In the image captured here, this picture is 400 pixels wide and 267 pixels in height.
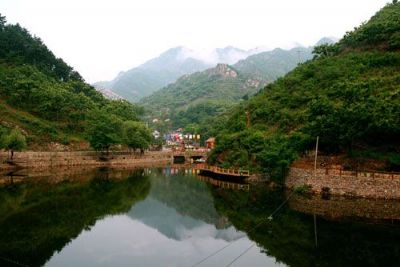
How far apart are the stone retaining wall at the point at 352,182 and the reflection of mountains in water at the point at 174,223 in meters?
13.0

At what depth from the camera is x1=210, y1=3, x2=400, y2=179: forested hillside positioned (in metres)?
41.7

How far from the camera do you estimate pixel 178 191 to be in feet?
170

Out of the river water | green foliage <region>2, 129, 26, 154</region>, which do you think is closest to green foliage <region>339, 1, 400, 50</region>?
the river water

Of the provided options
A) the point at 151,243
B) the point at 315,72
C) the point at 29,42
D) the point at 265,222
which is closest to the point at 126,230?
the point at 151,243

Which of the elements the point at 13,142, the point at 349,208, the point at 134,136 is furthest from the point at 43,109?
the point at 349,208

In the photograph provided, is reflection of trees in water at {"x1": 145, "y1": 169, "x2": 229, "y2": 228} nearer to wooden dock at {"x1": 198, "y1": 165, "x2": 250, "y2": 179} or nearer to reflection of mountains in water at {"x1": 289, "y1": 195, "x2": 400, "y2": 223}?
wooden dock at {"x1": 198, "y1": 165, "x2": 250, "y2": 179}

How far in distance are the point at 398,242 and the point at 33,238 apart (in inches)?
932

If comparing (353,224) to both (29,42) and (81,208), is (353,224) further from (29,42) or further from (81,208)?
(29,42)

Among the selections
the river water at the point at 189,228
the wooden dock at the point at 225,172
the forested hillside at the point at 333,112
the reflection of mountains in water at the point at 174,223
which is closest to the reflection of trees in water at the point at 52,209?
the river water at the point at 189,228

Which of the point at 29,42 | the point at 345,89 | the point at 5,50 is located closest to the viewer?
the point at 345,89

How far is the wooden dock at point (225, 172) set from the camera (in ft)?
178

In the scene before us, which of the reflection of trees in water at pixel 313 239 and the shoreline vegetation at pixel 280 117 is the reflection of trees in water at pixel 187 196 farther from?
the shoreline vegetation at pixel 280 117

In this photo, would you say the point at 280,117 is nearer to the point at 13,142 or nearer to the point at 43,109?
the point at 13,142

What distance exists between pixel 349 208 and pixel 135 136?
55.4 m
